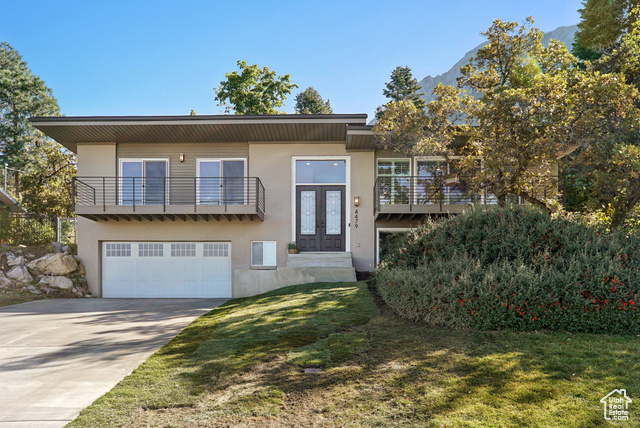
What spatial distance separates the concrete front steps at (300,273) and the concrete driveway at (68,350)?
5.78ft

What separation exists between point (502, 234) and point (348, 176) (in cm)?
656

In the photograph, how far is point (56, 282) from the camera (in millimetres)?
12266

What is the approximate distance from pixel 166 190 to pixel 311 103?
108ft

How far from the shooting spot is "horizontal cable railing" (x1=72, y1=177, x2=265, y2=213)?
1287cm

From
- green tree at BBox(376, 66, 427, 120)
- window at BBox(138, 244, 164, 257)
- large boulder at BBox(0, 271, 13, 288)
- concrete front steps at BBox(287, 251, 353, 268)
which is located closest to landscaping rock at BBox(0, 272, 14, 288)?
large boulder at BBox(0, 271, 13, 288)

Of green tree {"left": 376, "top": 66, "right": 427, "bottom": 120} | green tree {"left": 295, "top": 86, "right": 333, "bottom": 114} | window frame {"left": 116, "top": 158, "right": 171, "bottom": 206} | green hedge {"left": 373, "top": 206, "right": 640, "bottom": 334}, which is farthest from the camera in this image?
green tree {"left": 295, "top": 86, "right": 333, "bottom": 114}

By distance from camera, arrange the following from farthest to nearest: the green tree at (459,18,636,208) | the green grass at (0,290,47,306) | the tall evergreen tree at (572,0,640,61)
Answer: the tall evergreen tree at (572,0,640,61) < the green grass at (0,290,47,306) < the green tree at (459,18,636,208)

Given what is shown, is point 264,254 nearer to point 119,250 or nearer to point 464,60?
point 119,250

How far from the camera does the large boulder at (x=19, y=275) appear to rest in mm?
11984

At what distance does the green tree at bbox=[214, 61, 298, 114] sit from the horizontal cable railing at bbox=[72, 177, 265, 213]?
13055mm

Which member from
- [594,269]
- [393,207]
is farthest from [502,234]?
[393,207]

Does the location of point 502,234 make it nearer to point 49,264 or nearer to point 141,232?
point 141,232

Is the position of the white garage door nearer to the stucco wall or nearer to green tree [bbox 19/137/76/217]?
the stucco wall

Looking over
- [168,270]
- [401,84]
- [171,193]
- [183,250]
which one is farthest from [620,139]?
[401,84]
